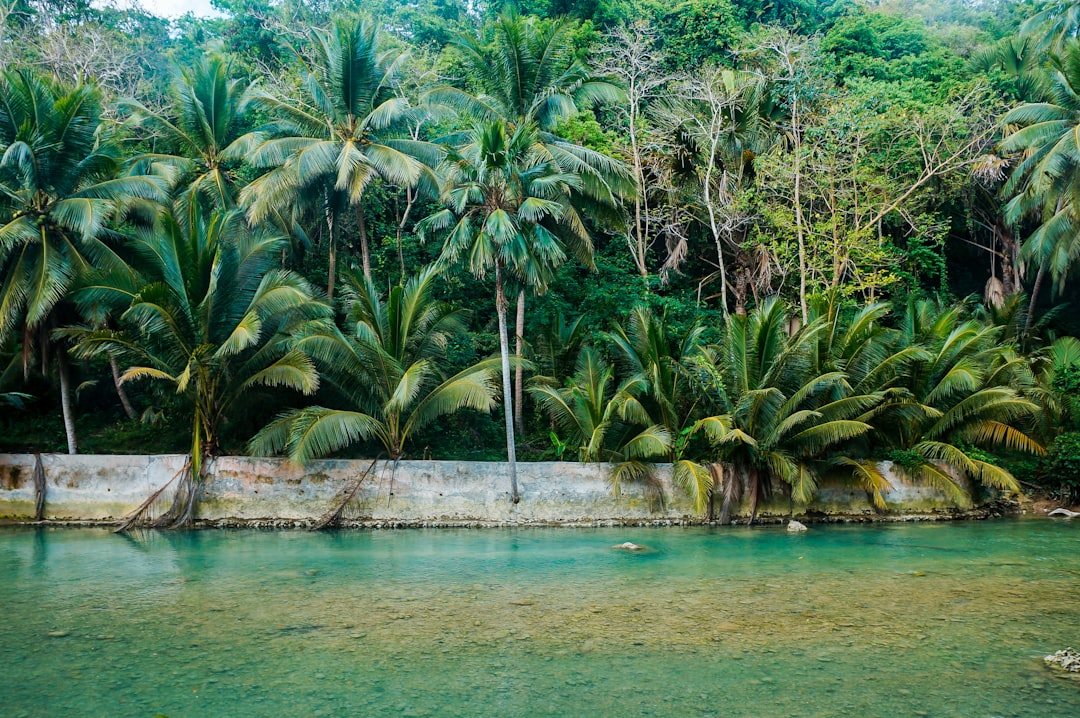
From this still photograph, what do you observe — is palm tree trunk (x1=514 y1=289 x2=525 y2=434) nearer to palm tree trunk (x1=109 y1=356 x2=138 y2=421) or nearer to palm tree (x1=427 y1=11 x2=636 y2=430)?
palm tree (x1=427 y1=11 x2=636 y2=430)

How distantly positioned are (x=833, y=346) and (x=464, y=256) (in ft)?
25.4

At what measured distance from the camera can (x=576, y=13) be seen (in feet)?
84.5

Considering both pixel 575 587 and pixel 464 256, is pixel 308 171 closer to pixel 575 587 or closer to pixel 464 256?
pixel 464 256

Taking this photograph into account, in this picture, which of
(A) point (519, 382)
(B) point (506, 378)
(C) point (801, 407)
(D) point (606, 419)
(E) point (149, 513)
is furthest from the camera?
(A) point (519, 382)

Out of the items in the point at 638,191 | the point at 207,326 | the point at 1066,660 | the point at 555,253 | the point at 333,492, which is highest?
the point at 638,191

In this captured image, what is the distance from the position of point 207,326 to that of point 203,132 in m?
7.30

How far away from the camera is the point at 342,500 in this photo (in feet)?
47.3

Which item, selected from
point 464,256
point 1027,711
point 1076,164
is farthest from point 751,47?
point 1027,711

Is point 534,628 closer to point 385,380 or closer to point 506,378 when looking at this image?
point 506,378

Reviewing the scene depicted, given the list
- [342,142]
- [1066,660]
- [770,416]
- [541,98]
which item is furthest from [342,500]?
[1066,660]

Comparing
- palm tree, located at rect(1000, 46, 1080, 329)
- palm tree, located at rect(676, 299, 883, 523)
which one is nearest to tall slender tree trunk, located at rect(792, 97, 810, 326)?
palm tree, located at rect(676, 299, 883, 523)

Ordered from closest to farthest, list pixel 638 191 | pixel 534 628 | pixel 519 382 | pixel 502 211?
pixel 534 628 → pixel 502 211 → pixel 519 382 → pixel 638 191

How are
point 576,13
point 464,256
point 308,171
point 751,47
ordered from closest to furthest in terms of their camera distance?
1. point 464,256
2. point 308,171
3. point 751,47
4. point 576,13

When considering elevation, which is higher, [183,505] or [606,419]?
[606,419]
